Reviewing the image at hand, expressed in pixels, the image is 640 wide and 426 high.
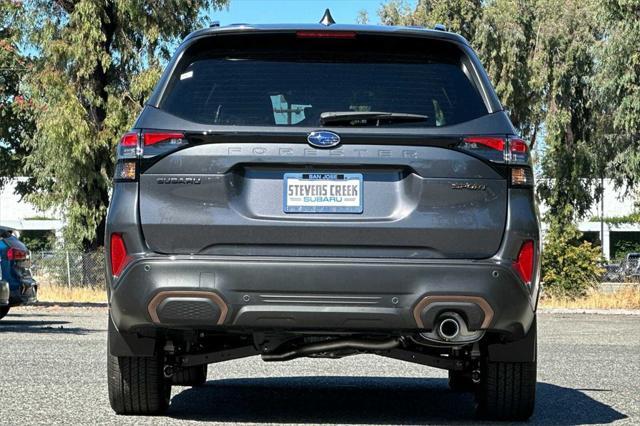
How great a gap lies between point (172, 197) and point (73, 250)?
3055 cm

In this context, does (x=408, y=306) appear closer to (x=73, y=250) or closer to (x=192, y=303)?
(x=192, y=303)

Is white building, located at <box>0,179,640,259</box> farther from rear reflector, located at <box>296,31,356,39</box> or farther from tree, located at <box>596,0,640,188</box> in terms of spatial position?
rear reflector, located at <box>296,31,356,39</box>

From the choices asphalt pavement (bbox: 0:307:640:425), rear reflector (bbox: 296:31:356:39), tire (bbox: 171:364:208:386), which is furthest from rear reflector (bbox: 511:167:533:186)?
tire (bbox: 171:364:208:386)

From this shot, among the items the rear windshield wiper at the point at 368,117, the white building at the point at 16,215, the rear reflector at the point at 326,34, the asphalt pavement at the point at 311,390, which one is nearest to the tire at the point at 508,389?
the asphalt pavement at the point at 311,390

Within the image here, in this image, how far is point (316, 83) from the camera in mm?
6113

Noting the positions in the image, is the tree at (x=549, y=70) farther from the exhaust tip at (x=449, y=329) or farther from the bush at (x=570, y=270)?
the exhaust tip at (x=449, y=329)

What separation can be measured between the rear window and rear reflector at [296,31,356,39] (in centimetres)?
4

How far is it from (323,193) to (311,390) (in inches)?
126

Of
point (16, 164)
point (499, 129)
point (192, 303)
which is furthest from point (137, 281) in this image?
point (16, 164)

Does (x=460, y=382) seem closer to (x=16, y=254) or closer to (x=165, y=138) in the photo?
(x=165, y=138)

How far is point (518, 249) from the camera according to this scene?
6000 millimetres

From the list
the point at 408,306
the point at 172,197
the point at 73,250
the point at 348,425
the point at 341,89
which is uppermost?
the point at 341,89

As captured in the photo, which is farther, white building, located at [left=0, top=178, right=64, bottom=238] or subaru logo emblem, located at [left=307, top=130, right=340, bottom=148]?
white building, located at [left=0, top=178, right=64, bottom=238]

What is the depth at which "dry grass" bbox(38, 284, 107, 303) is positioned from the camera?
30.4 m
